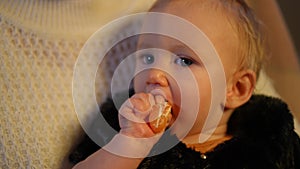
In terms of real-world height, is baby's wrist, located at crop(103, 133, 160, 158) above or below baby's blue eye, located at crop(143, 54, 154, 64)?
below

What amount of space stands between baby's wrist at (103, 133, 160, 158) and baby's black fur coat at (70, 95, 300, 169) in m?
0.03

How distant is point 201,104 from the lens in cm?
64

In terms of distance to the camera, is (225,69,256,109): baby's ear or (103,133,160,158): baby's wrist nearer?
(103,133,160,158): baby's wrist

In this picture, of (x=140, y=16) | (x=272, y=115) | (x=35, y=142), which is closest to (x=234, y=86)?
(x=272, y=115)

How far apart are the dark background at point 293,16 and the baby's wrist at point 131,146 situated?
995 millimetres

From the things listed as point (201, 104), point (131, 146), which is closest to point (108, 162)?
point (131, 146)

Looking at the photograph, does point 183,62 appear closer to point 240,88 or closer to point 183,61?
point 183,61

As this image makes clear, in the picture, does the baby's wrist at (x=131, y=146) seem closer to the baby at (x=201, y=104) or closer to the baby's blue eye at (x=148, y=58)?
the baby at (x=201, y=104)

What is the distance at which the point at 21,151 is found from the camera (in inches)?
26.9

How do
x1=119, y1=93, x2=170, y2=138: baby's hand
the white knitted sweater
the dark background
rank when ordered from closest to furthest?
x1=119, y1=93, x2=170, y2=138: baby's hand
the white knitted sweater
the dark background

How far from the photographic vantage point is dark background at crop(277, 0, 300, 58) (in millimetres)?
1460

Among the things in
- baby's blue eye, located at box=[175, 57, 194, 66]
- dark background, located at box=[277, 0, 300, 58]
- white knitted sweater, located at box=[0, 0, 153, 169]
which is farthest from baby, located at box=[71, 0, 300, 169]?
dark background, located at box=[277, 0, 300, 58]

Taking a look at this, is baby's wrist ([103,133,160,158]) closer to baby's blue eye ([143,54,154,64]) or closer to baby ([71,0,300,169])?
baby ([71,0,300,169])

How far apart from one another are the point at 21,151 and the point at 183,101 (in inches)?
10.0
